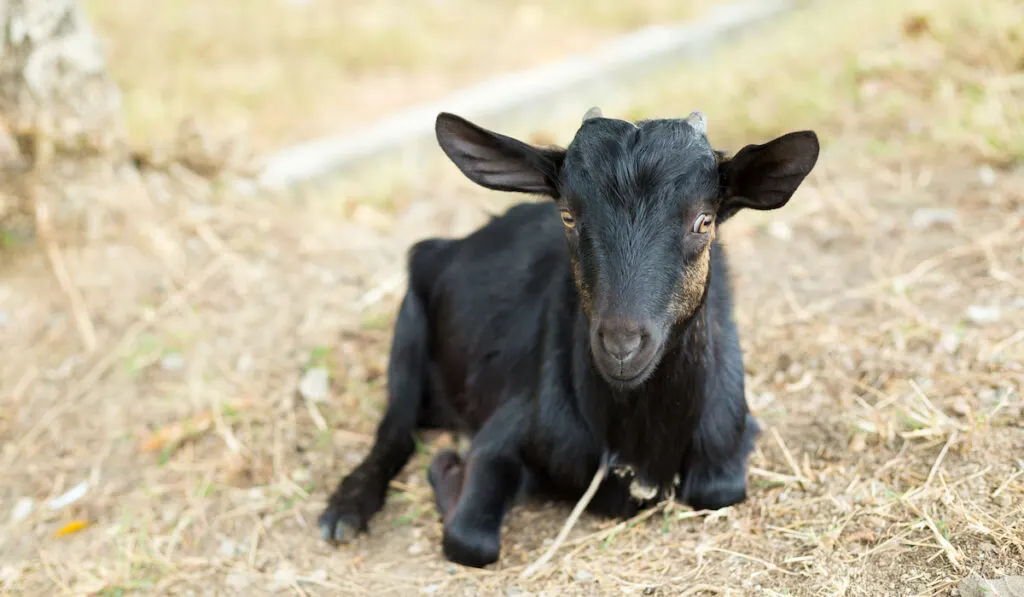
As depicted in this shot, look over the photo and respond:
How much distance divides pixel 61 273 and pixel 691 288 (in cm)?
409

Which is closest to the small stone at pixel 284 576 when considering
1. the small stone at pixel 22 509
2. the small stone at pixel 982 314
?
the small stone at pixel 22 509

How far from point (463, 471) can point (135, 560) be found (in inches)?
57.0

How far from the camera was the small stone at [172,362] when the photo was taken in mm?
5375

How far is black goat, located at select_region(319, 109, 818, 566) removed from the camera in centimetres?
326

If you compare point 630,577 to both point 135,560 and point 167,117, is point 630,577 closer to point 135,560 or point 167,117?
point 135,560

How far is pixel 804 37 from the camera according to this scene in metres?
9.59

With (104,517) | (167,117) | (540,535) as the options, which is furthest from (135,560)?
(167,117)

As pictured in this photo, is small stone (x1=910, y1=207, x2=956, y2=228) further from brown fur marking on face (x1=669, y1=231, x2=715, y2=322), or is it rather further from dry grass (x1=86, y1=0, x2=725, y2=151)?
dry grass (x1=86, y1=0, x2=725, y2=151)

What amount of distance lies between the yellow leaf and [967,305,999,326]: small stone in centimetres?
428

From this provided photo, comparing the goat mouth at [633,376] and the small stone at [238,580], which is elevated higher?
the goat mouth at [633,376]

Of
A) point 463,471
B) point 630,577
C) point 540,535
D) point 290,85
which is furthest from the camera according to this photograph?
point 290,85

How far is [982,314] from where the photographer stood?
4688 millimetres

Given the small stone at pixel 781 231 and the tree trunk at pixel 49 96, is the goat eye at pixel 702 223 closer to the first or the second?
the small stone at pixel 781 231

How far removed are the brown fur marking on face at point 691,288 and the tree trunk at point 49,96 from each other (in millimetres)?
4280
